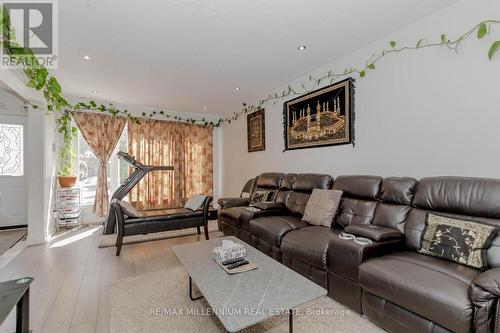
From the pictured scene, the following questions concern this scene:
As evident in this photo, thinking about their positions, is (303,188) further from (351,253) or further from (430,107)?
(430,107)

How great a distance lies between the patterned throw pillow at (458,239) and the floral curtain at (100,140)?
5444mm

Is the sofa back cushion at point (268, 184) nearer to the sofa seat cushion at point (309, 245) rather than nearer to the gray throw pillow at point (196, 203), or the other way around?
the gray throw pillow at point (196, 203)

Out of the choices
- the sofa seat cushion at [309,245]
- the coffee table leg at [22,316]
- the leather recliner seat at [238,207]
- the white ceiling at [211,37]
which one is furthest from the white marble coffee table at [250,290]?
the white ceiling at [211,37]

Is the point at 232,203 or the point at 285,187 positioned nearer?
the point at 285,187

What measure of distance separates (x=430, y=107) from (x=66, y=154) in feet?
19.1

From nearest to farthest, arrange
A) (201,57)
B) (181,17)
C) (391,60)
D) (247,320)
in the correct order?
(247,320), (181,17), (391,60), (201,57)

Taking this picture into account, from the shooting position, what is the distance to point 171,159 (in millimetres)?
5645

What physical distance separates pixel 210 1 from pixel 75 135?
4281 mm

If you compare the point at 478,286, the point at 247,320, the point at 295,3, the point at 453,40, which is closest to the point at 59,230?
the point at 247,320

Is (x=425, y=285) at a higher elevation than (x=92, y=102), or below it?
below

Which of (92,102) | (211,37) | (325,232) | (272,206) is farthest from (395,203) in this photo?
(92,102)

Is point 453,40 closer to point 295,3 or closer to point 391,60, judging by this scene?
point 391,60

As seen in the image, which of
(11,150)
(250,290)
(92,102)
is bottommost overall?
(250,290)

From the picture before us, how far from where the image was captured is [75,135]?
4.69m
